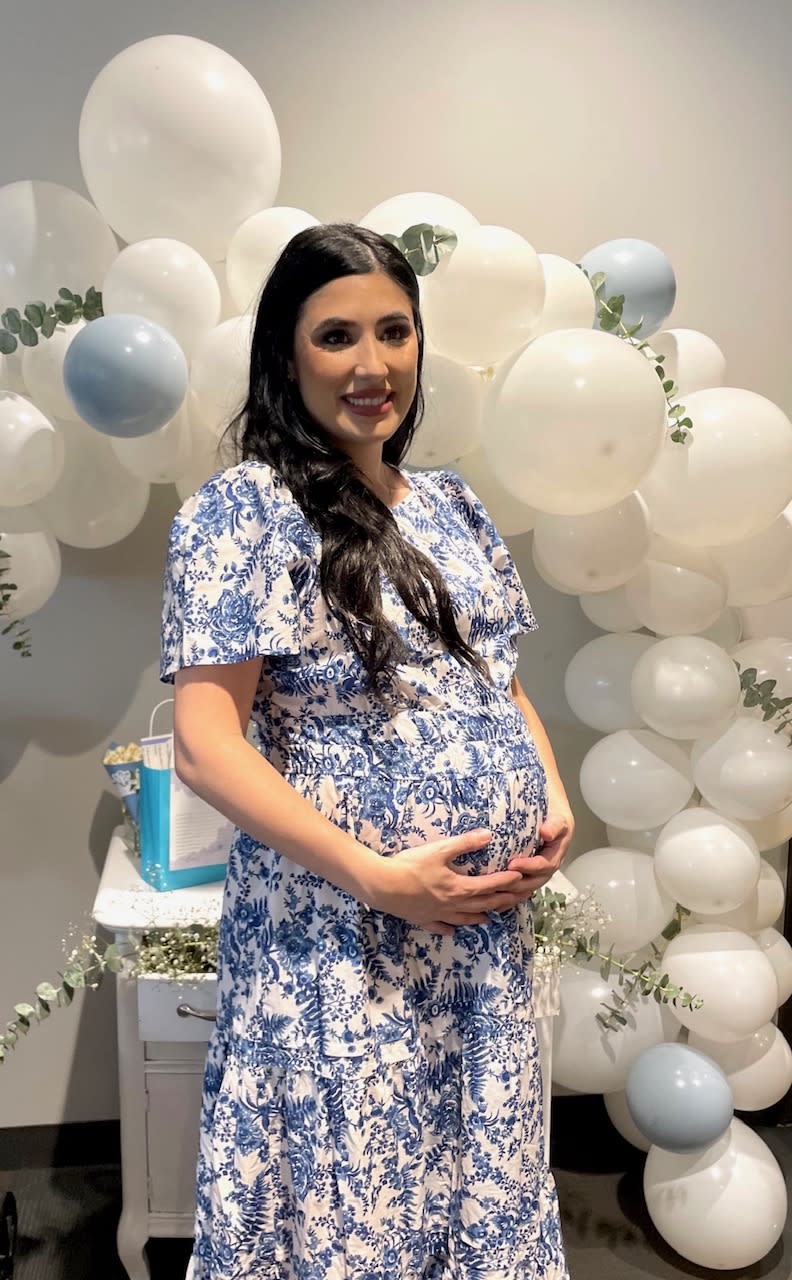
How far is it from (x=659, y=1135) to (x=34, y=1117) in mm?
1259

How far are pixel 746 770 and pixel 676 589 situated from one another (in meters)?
0.35

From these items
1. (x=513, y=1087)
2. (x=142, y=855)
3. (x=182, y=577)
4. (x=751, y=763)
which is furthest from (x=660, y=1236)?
(x=182, y=577)

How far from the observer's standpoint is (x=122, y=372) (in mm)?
1617

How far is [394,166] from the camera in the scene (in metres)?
2.24

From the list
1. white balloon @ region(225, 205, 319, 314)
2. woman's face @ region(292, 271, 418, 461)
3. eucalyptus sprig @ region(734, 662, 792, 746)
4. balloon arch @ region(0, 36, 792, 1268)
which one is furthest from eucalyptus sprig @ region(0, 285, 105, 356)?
eucalyptus sprig @ region(734, 662, 792, 746)

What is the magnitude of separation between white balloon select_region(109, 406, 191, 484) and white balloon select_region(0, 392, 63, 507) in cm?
10

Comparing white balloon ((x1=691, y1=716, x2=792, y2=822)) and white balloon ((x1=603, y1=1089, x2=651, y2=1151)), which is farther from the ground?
white balloon ((x1=691, y1=716, x2=792, y2=822))

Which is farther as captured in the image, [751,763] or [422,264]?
[751,763]

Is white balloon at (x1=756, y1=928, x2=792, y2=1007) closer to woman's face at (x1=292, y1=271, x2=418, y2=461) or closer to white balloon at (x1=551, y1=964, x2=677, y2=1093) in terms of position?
white balloon at (x1=551, y1=964, x2=677, y2=1093)

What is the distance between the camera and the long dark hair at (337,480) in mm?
1310

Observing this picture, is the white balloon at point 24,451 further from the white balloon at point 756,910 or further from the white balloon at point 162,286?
the white balloon at point 756,910

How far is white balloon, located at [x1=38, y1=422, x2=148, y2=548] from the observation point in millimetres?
1913

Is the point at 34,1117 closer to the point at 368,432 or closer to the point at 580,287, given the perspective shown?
the point at 368,432

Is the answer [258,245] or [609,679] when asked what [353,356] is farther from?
[609,679]
